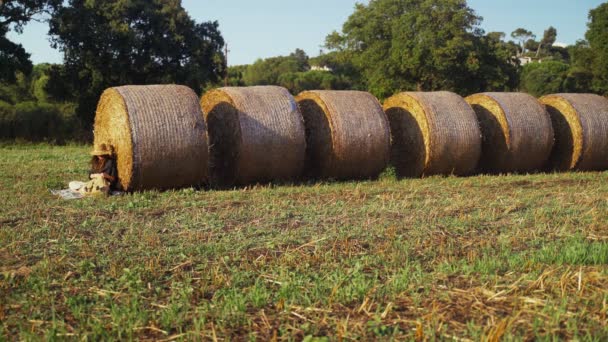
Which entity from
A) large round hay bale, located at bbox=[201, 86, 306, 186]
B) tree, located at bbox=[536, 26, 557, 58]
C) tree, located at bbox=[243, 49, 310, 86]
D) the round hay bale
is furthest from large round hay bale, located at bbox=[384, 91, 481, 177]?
tree, located at bbox=[536, 26, 557, 58]

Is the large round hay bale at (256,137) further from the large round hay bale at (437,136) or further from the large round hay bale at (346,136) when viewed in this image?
the large round hay bale at (437,136)

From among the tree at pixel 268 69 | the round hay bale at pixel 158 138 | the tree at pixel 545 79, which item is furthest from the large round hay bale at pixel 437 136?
the tree at pixel 268 69

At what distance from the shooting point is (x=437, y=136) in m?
13.0

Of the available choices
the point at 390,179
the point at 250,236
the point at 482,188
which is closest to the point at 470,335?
the point at 250,236

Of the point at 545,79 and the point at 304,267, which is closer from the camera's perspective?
the point at 304,267

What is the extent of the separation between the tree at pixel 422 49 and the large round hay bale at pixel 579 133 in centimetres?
2739

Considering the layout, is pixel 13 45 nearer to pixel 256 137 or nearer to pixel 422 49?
pixel 256 137

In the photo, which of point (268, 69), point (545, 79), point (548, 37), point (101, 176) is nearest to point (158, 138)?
point (101, 176)

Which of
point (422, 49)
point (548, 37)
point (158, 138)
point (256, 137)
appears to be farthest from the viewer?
point (548, 37)

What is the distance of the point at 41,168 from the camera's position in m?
14.0

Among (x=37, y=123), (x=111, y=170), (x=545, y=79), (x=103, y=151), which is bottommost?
(x=37, y=123)

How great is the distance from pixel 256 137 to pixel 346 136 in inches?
69.8

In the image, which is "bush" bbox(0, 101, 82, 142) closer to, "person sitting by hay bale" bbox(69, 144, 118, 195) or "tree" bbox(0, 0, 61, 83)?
"tree" bbox(0, 0, 61, 83)

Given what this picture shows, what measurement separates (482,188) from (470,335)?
7.33m
